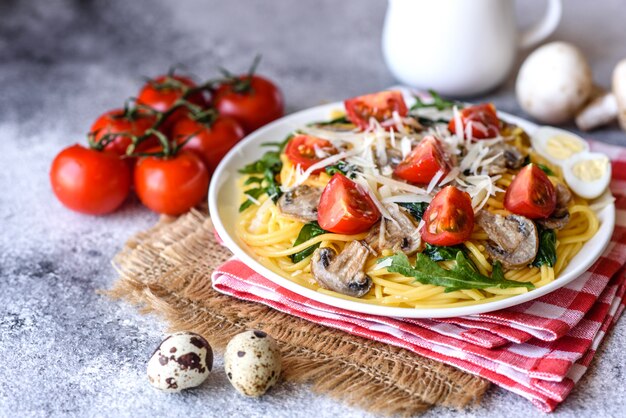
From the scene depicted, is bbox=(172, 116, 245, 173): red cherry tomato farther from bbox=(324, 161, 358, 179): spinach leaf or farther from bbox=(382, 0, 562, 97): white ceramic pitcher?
bbox=(382, 0, 562, 97): white ceramic pitcher

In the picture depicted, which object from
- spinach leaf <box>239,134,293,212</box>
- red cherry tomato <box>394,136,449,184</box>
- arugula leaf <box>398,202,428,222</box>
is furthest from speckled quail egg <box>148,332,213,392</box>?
red cherry tomato <box>394,136,449,184</box>

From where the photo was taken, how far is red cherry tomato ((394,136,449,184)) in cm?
391

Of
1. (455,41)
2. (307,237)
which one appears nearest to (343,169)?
(307,237)

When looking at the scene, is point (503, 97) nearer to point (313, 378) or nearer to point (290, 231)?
point (290, 231)

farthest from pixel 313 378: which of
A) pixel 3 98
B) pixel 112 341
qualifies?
pixel 3 98

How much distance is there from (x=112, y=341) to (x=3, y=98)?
297cm

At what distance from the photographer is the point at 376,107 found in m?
4.59

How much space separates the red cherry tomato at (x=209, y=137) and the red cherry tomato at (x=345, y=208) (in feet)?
4.20

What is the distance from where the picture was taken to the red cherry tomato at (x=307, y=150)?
13.6 ft

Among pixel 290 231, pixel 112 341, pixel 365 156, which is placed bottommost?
pixel 112 341

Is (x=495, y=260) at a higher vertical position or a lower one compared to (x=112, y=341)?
higher

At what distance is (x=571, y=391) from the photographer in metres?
3.39

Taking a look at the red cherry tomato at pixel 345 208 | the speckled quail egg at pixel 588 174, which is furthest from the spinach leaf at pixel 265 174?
the speckled quail egg at pixel 588 174

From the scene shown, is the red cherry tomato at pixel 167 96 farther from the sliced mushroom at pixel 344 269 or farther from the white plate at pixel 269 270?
the sliced mushroom at pixel 344 269
